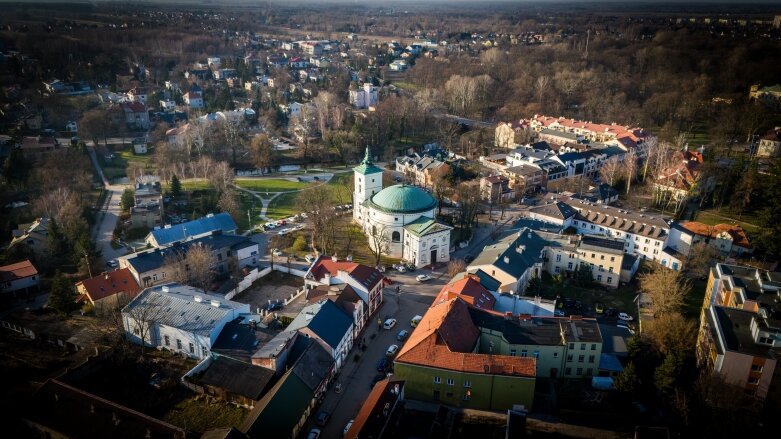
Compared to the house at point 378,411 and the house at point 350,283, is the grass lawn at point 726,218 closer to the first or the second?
the house at point 350,283

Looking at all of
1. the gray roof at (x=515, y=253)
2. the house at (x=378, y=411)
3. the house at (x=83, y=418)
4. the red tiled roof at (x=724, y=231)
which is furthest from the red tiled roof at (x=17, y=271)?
the red tiled roof at (x=724, y=231)

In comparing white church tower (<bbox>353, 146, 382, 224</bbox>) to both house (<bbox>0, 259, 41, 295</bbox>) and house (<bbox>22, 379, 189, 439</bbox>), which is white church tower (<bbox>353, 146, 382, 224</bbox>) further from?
house (<bbox>22, 379, 189, 439</bbox>)

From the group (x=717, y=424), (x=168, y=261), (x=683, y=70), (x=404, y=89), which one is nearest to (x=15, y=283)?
(x=168, y=261)

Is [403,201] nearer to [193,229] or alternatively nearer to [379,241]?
[379,241]

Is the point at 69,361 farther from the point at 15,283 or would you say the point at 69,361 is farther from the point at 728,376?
the point at 728,376

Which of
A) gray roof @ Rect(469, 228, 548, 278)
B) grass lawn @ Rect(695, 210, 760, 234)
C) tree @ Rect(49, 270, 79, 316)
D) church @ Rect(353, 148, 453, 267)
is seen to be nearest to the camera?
tree @ Rect(49, 270, 79, 316)

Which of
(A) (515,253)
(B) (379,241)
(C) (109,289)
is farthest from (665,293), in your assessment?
(C) (109,289)

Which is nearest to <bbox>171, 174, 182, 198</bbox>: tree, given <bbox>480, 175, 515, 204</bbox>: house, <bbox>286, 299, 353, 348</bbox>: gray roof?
<bbox>286, 299, 353, 348</bbox>: gray roof

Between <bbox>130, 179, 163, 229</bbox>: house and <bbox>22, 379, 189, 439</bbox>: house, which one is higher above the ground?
<bbox>22, 379, 189, 439</bbox>: house

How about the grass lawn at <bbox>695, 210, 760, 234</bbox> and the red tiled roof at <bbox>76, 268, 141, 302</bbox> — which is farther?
the grass lawn at <bbox>695, 210, 760, 234</bbox>
